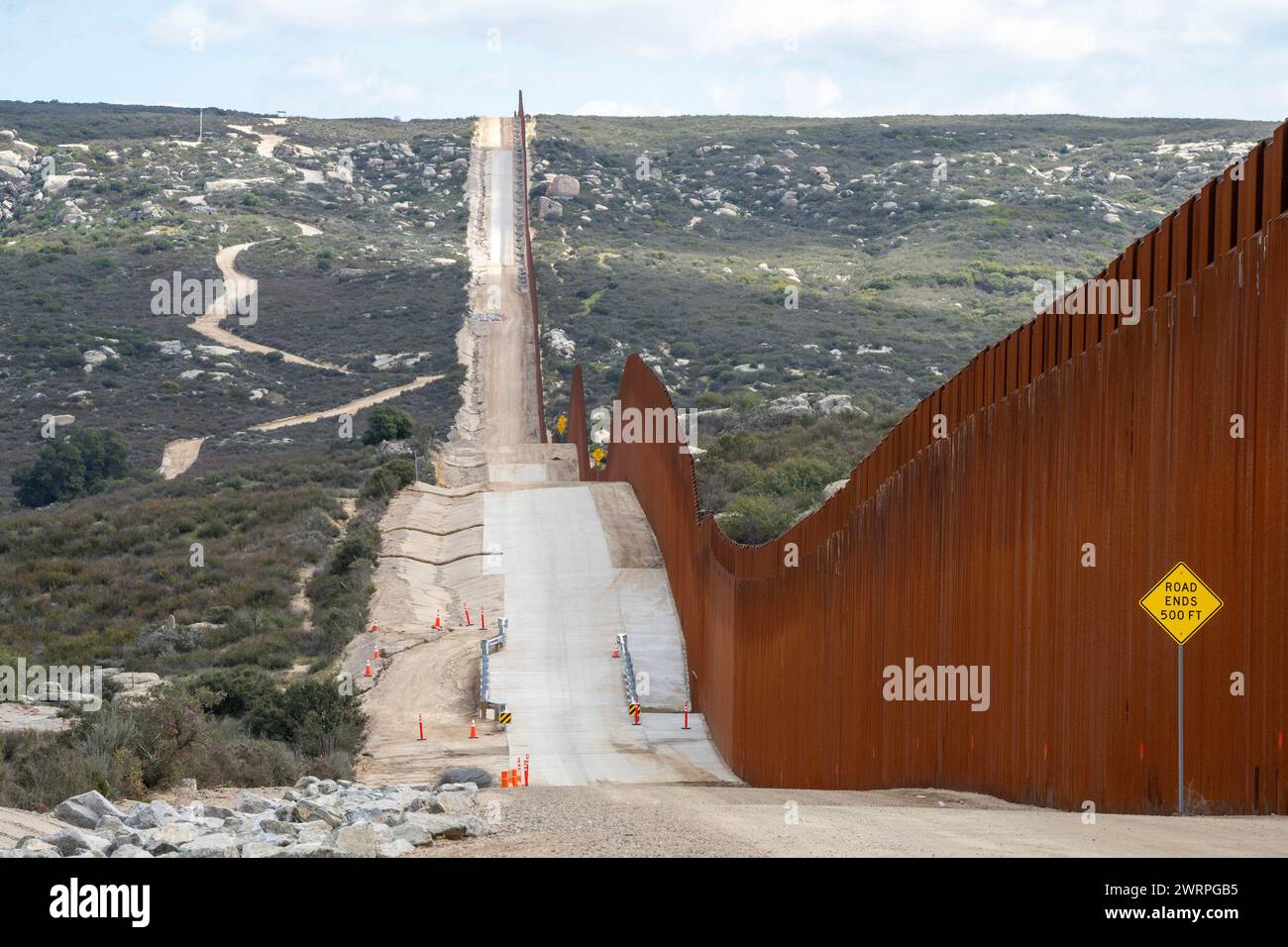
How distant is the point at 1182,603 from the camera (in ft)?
28.6

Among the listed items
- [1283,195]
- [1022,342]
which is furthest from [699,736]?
[1283,195]

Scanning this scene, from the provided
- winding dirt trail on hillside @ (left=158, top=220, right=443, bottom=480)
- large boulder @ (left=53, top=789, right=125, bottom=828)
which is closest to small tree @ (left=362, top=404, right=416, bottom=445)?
winding dirt trail on hillside @ (left=158, top=220, right=443, bottom=480)

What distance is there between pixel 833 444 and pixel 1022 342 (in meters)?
29.0

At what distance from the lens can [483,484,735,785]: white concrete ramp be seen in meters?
21.4

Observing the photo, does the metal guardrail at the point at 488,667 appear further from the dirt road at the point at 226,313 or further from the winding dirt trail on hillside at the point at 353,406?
the dirt road at the point at 226,313

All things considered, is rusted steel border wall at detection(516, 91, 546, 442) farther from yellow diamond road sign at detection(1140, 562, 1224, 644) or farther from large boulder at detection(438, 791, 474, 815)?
yellow diamond road sign at detection(1140, 562, 1224, 644)

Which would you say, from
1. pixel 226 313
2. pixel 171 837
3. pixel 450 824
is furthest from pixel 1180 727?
pixel 226 313

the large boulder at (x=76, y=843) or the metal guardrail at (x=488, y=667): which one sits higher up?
the large boulder at (x=76, y=843)

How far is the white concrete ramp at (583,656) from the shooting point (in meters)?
21.4

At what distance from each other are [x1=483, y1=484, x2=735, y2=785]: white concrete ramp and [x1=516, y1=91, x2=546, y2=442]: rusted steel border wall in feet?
74.4

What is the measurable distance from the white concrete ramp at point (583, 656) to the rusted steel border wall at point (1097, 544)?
6124mm

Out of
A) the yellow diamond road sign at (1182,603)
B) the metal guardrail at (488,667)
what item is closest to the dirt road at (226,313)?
the metal guardrail at (488,667)

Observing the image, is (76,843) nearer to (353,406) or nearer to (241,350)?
(353,406)

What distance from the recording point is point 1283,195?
8.09 meters
